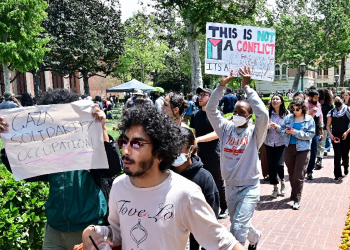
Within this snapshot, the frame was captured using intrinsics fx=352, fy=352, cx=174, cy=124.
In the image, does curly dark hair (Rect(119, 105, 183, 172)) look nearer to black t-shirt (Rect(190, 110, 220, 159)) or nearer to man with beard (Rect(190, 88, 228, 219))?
man with beard (Rect(190, 88, 228, 219))

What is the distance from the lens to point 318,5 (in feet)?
130

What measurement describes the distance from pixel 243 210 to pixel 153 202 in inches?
83.3

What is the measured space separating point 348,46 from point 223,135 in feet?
134

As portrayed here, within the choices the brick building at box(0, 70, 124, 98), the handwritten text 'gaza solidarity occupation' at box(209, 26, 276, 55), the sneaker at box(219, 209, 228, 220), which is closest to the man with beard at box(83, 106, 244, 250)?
the handwritten text 'gaza solidarity occupation' at box(209, 26, 276, 55)

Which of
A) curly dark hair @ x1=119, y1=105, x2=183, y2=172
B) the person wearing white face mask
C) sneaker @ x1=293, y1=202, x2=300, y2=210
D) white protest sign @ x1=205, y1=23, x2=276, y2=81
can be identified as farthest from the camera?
sneaker @ x1=293, y1=202, x2=300, y2=210

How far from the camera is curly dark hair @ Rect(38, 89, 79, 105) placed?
2.84 metres

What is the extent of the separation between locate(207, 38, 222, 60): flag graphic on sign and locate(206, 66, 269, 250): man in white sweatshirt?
1.66ft

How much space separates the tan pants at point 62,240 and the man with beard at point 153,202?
640 mm

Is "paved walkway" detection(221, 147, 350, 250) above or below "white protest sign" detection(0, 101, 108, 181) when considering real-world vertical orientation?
below

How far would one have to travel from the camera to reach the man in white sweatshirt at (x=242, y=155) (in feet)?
12.6

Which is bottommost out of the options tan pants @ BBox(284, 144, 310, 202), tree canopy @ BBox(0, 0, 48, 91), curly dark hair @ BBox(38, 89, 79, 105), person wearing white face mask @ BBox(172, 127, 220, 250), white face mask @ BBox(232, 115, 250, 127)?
tan pants @ BBox(284, 144, 310, 202)

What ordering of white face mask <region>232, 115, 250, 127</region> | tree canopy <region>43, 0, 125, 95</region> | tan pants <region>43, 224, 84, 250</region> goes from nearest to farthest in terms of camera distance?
tan pants <region>43, 224, 84, 250</region>
white face mask <region>232, 115, 250, 127</region>
tree canopy <region>43, 0, 125, 95</region>

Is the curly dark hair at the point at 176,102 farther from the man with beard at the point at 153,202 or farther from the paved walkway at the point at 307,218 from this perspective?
the man with beard at the point at 153,202

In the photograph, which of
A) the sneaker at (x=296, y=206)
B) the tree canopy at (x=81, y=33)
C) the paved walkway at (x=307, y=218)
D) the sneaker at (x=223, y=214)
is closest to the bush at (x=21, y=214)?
the paved walkway at (x=307, y=218)
